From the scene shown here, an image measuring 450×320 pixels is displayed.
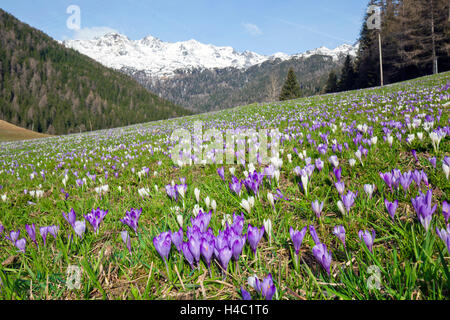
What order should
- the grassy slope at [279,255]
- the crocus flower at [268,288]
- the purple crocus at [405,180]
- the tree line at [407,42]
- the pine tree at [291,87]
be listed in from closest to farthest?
1. the crocus flower at [268,288]
2. the grassy slope at [279,255]
3. the purple crocus at [405,180]
4. the tree line at [407,42]
5. the pine tree at [291,87]

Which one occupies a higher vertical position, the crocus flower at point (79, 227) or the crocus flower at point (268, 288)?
the crocus flower at point (79, 227)

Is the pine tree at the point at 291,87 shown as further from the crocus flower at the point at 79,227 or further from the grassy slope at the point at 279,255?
the crocus flower at the point at 79,227

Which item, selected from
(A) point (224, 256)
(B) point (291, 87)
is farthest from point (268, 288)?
(B) point (291, 87)

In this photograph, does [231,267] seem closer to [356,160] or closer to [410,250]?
[410,250]

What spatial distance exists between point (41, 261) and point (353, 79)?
6721 centimetres

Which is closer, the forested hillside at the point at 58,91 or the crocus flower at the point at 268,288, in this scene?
the crocus flower at the point at 268,288

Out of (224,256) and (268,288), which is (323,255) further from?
(224,256)

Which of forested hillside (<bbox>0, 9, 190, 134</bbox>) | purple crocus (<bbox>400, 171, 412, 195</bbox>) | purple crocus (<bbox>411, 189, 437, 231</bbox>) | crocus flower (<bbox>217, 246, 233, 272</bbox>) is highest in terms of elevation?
forested hillside (<bbox>0, 9, 190, 134</bbox>)

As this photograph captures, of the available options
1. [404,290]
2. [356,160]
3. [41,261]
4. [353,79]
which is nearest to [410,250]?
[404,290]

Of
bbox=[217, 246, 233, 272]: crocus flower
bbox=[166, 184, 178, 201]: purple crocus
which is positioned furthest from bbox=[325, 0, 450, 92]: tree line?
bbox=[217, 246, 233, 272]: crocus flower

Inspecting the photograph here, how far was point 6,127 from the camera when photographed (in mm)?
61812

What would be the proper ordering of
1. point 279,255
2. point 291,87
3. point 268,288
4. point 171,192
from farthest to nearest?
point 291,87, point 171,192, point 279,255, point 268,288

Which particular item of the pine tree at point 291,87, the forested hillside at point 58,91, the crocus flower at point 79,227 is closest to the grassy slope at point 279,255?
the crocus flower at point 79,227

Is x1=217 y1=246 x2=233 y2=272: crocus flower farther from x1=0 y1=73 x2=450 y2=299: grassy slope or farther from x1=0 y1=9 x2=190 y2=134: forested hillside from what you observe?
x1=0 y1=9 x2=190 y2=134: forested hillside
